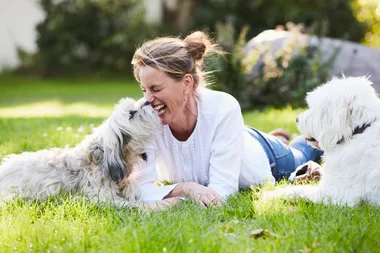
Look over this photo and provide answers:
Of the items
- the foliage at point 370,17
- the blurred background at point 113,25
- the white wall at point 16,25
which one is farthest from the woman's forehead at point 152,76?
the foliage at point 370,17

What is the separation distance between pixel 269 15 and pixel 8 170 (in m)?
18.5

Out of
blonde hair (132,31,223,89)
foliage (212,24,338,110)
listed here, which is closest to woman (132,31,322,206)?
blonde hair (132,31,223,89)

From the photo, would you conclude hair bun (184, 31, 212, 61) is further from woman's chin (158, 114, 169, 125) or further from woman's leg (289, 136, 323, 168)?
woman's leg (289, 136, 323, 168)

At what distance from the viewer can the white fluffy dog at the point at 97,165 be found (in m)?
4.39

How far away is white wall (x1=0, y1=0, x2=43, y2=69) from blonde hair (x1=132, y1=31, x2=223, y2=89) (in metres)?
17.1

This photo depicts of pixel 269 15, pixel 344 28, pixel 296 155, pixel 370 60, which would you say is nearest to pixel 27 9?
pixel 269 15

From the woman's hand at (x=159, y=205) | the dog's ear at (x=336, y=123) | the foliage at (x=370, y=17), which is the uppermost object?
the foliage at (x=370, y=17)

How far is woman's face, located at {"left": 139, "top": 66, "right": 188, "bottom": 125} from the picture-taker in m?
4.55

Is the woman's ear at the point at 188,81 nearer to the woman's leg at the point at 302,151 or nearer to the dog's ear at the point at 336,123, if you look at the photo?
the dog's ear at the point at 336,123

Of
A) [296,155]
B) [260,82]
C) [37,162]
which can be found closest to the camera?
[37,162]

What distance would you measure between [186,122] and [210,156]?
38 centimetres

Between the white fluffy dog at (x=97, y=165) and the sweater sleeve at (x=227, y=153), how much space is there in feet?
1.98

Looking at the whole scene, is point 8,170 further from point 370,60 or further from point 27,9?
point 27,9

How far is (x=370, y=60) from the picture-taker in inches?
457
